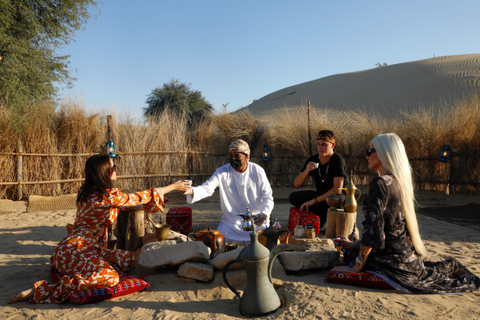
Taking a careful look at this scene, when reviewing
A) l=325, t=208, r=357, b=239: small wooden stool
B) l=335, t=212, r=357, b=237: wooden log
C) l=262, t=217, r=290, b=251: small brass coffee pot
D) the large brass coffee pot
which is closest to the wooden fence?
l=325, t=208, r=357, b=239: small wooden stool

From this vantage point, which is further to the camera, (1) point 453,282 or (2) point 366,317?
(1) point 453,282

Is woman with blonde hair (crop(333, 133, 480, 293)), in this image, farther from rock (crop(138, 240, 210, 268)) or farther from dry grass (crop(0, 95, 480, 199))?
dry grass (crop(0, 95, 480, 199))

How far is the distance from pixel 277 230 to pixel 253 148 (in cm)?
728

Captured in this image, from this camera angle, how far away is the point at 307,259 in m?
3.21

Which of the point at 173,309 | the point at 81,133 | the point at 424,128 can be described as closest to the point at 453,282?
the point at 173,309

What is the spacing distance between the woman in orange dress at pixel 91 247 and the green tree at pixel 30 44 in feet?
24.8

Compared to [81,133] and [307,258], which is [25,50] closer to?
[81,133]

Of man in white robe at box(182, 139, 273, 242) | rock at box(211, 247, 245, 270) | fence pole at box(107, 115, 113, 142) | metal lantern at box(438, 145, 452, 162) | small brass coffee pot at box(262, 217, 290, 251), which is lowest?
rock at box(211, 247, 245, 270)

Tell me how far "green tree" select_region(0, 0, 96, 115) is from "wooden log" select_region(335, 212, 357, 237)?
8808 millimetres

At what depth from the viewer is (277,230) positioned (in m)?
3.48

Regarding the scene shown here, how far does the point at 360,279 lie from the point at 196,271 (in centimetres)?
144

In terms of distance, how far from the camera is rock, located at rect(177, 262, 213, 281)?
3.06m

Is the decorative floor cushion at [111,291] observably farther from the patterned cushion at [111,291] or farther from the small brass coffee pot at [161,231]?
the small brass coffee pot at [161,231]

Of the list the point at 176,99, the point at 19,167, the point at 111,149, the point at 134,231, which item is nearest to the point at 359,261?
the point at 134,231
